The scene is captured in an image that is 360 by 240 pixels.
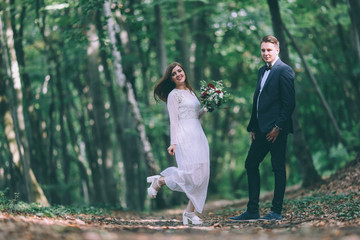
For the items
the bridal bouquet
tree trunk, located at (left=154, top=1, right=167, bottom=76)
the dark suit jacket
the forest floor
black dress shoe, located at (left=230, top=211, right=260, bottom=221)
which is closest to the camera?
the forest floor

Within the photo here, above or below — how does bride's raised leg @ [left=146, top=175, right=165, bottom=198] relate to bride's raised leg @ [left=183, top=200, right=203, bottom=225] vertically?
above

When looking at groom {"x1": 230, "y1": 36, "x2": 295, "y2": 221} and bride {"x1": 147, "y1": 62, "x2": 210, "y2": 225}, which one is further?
bride {"x1": 147, "y1": 62, "x2": 210, "y2": 225}

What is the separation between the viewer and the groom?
6348 millimetres

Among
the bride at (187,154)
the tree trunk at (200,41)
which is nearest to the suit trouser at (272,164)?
the bride at (187,154)

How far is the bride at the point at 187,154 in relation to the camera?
679cm

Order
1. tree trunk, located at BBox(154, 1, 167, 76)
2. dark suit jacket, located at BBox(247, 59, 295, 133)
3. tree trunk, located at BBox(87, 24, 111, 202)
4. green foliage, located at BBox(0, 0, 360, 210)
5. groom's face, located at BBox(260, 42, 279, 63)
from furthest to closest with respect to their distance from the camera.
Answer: tree trunk, located at BBox(87, 24, 111, 202) → green foliage, located at BBox(0, 0, 360, 210) → tree trunk, located at BBox(154, 1, 167, 76) → groom's face, located at BBox(260, 42, 279, 63) → dark suit jacket, located at BBox(247, 59, 295, 133)

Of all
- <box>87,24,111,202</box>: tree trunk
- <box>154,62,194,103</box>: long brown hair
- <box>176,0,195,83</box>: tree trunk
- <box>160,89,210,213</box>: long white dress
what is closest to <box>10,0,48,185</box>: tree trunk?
<box>87,24,111,202</box>: tree trunk

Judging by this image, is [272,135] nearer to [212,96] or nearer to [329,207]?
[212,96]

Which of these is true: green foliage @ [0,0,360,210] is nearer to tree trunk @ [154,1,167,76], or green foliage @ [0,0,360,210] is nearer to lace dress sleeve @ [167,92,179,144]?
tree trunk @ [154,1,167,76]

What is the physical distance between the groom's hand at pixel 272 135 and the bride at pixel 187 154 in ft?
3.46

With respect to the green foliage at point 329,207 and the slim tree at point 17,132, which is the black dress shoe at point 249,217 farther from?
the slim tree at point 17,132

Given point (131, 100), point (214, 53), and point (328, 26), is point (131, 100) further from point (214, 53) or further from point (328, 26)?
point (328, 26)

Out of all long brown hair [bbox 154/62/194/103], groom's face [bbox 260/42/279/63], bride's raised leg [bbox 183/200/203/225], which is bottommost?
bride's raised leg [bbox 183/200/203/225]

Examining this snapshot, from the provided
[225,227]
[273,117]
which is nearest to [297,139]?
[273,117]
